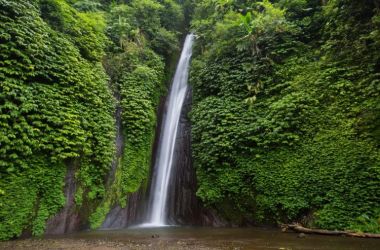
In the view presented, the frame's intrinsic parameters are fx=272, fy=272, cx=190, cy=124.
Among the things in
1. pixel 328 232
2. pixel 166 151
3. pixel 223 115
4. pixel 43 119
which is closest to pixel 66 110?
pixel 43 119

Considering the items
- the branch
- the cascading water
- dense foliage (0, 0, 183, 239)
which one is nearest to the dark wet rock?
dense foliage (0, 0, 183, 239)

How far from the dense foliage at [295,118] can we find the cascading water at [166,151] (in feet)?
5.00

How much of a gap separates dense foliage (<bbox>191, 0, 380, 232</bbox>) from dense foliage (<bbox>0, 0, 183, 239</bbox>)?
9.25ft

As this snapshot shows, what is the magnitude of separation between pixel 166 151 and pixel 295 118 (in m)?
5.80

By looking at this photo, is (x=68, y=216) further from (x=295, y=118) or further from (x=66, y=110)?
(x=295, y=118)

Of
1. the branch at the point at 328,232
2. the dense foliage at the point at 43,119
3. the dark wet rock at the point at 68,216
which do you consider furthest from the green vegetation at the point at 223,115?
the branch at the point at 328,232

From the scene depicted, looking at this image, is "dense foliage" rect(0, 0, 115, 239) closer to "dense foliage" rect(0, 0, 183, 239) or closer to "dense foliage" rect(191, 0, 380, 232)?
"dense foliage" rect(0, 0, 183, 239)

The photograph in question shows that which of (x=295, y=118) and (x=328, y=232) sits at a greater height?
(x=295, y=118)

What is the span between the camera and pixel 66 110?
8.48 m

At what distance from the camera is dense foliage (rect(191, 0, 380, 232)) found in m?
7.48

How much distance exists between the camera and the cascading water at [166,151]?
10680mm

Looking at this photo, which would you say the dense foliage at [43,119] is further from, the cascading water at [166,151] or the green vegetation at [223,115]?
the cascading water at [166,151]

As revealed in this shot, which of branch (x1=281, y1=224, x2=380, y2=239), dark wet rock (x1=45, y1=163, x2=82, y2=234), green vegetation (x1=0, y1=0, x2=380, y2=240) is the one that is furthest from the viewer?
dark wet rock (x1=45, y1=163, x2=82, y2=234)

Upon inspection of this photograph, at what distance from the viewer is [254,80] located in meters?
10.9
